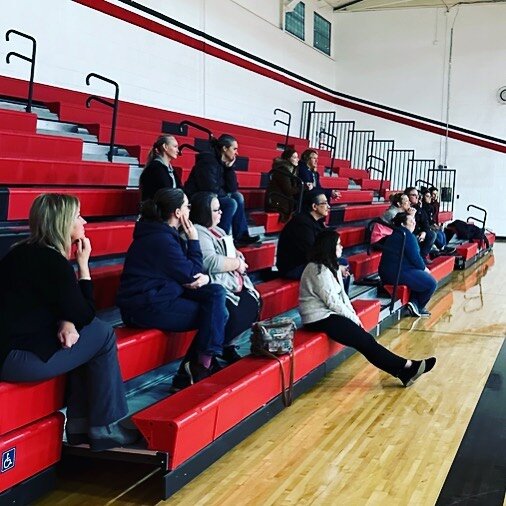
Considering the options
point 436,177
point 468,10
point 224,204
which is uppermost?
point 468,10

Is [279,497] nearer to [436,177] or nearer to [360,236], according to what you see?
[360,236]

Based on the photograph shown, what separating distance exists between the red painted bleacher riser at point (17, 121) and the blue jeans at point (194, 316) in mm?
2784

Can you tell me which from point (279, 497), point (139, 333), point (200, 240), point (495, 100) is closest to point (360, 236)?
point (200, 240)

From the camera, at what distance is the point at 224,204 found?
6207mm

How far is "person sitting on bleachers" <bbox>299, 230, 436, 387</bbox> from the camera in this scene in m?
4.86

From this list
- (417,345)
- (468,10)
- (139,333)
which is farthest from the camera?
(468,10)

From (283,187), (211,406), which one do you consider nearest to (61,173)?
(283,187)

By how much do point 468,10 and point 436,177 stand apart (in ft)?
10.6

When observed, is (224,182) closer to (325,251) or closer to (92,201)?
(92,201)

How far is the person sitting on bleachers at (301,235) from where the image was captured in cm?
609

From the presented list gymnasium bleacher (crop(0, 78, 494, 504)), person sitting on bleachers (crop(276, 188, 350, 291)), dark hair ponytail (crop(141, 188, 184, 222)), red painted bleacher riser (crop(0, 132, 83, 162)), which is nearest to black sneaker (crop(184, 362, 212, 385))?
gymnasium bleacher (crop(0, 78, 494, 504))

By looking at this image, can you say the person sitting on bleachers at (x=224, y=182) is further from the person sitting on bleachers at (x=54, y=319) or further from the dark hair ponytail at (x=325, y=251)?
the person sitting on bleachers at (x=54, y=319)

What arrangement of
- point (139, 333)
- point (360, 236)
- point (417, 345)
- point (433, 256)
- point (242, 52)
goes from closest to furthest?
point (139, 333) → point (417, 345) → point (360, 236) → point (433, 256) → point (242, 52)

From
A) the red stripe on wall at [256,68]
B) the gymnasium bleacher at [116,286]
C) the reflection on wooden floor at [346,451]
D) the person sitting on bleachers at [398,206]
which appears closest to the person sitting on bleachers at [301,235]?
the gymnasium bleacher at [116,286]
